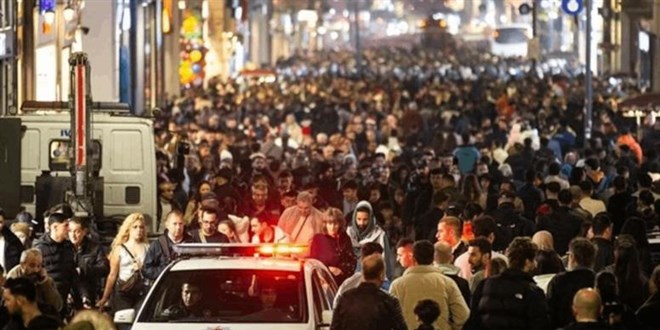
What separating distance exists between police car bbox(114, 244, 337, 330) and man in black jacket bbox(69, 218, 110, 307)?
3418 millimetres

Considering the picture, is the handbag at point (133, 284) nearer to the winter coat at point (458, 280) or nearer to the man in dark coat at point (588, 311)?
the winter coat at point (458, 280)

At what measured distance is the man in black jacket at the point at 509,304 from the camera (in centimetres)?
1377

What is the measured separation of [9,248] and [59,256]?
604 mm

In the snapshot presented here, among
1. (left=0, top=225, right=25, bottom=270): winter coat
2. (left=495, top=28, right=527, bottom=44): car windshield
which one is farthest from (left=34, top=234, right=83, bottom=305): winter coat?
(left=495, top=28, right=527, bottom=44): car windshield

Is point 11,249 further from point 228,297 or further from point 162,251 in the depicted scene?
point 228,297

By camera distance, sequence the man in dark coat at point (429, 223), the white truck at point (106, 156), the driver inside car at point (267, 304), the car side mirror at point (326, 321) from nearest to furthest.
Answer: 1. the car side mirror at point (326, 321)
2. the driver inside car at point (267, 304)
3. the man in dark coat at point (429, 223)
4. the white truck at point (106, 156)

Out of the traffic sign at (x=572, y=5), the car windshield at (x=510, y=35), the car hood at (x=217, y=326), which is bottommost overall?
the car hood at (x=217, y=326)

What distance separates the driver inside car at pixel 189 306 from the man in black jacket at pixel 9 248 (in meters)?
3.66

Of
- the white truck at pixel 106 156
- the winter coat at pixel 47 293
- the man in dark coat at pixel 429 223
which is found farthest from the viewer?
the white truck at pixel 106 156

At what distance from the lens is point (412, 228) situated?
23156 millimetres

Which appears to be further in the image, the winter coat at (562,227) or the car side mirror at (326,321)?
the winter coat at (562,227)

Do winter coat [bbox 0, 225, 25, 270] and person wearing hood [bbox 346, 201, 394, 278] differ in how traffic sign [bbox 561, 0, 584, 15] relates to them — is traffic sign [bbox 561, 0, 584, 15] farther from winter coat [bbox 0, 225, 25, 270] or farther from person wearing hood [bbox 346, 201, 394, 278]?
winter coat [bbox 0, 225, 25, 270]

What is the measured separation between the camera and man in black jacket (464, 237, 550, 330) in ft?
45.2

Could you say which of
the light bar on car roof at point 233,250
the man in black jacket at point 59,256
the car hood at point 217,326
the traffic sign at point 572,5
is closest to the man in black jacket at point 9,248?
the man in black jacket at point 59,256
